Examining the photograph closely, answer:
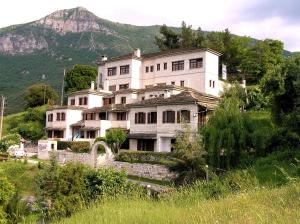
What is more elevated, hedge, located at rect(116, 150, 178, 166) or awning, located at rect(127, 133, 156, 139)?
awning, located at rect(127, 133, 156, 139)

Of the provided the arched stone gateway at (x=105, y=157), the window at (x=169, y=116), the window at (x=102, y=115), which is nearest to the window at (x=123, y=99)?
the window at (x=102, y=115)

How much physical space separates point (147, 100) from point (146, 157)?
33.9 ft

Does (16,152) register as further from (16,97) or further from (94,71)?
(16,97)

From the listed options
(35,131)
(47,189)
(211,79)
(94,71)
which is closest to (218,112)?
(47,189)

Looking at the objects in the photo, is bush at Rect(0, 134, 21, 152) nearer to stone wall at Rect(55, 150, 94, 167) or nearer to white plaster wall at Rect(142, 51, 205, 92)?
stone wall at Rect(55, 150, 94, 167)

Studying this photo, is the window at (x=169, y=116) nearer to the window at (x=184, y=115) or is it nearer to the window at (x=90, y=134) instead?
the window at (x=184, y=115)

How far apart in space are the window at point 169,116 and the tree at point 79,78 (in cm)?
3508

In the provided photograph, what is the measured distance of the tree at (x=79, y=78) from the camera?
7156 centimetres

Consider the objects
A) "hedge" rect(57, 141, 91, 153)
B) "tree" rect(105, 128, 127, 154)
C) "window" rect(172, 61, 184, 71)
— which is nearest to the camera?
"tree" rect(105, 128, 127, 154)

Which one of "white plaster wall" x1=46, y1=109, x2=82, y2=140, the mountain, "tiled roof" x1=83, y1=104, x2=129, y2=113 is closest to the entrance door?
"tiled roof" x1=83, y1=104, x2=129, y2=113

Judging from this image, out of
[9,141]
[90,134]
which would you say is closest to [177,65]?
[90,134]

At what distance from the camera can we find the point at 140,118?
42.1 m

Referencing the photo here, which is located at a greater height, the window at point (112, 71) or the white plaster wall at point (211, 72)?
the window at point (112, 71)

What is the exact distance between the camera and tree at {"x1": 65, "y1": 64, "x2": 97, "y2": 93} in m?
71.6
